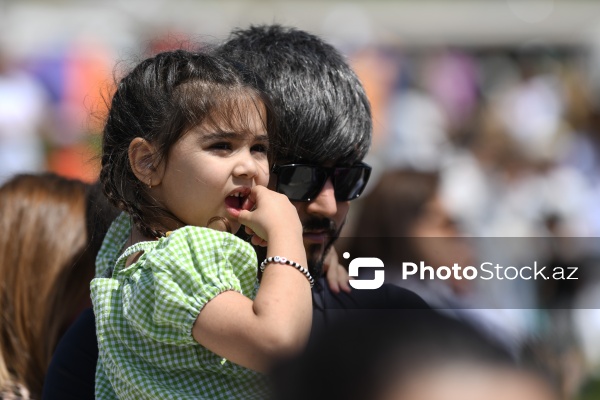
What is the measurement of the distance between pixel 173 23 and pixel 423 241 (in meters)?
7.67

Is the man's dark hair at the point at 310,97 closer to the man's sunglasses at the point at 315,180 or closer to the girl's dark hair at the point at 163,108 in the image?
the man's sunglasses at the point at 315,180

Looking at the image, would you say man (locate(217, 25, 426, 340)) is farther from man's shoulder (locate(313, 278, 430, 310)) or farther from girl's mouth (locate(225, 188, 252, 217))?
girl's mouth (locate(225, 188, 252, 217))

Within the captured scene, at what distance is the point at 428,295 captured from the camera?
2340 millimetres

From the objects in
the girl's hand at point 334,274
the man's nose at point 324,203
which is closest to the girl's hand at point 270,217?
the man's nose at point 324,203

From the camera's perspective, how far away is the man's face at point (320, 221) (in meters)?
2.25

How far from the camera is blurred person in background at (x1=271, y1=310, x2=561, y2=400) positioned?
1.16 m

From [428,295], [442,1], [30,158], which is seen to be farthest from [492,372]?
[442,1]

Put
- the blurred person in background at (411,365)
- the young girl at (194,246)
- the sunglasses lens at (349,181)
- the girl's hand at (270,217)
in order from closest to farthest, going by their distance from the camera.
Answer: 1. the blurred person in background at (411,365)
2. the young girl at (194,246)
3. the girl's hand at (270,217)
4. the sunglasses lens at (349,181)

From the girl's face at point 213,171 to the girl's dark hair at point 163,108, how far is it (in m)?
0.02

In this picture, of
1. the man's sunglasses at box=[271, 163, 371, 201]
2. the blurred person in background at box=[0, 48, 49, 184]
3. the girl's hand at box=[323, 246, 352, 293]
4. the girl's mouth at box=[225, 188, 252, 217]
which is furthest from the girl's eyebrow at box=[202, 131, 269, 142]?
the blurred person in background at box=[0, 48, 49, 184]

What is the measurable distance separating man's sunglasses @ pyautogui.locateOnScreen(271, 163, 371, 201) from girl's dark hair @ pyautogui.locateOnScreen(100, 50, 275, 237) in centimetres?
15

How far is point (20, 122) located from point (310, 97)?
7.56 metres

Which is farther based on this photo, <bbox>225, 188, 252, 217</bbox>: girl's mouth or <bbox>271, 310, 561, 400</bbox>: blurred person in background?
<bbox>225, 188, 252, 217</bbox>: girl's mouth

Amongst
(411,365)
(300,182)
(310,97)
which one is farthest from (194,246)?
(411,365)
